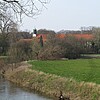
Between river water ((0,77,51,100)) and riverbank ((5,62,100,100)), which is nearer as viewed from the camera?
riverbank ((5,62,100,100))

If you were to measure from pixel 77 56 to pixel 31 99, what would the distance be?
129 ft

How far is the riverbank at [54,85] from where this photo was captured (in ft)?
71.6

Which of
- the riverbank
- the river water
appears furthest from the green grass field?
the river water

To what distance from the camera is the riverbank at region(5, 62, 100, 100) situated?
71.6ft

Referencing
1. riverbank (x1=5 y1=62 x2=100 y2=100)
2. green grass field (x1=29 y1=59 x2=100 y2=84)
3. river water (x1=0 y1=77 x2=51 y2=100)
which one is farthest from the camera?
green grass field (x1=29 y1=59 x2=100 y2=84)

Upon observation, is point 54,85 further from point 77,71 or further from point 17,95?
point 77,71

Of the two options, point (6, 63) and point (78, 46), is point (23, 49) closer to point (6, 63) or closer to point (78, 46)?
point (6, 63)

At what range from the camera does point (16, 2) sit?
239 inches

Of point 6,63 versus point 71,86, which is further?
point 6,63

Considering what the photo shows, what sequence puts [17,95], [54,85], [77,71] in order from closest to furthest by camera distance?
[17,95], [54,85], [77,71]

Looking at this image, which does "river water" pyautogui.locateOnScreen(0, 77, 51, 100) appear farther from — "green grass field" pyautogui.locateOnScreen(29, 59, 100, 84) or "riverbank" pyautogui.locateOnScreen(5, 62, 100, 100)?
"green grass field" pyautogui.locateOnScreen(29, 59, 100, 84)

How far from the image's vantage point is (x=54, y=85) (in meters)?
26.9

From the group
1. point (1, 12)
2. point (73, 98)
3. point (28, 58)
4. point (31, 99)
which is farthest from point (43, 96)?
point (28, 58)

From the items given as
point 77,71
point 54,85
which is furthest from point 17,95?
point 77,71
